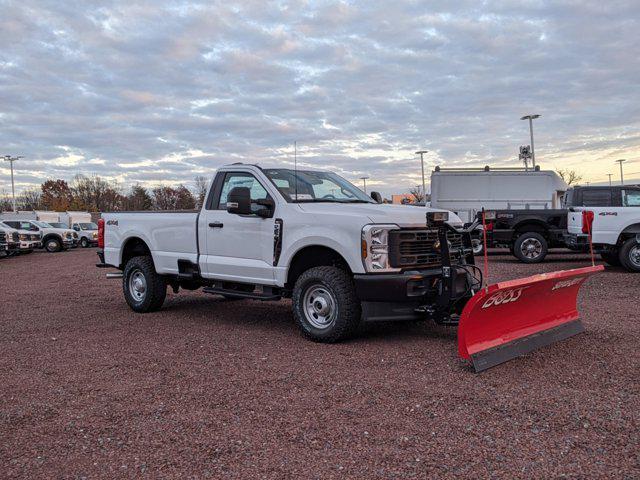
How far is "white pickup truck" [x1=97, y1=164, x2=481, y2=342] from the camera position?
244 inches

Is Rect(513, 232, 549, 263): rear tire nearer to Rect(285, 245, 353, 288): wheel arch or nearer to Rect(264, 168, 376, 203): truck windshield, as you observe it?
Rect(264, 168, 376, 203): truck windshield

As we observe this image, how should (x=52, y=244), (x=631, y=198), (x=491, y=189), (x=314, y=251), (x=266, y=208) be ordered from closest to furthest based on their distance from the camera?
1. (x=314, y=251)
2. (x=266, y=208)
3. (x=631, y=198)
4. (x=491, y=189)
5. (x=52, y=244)

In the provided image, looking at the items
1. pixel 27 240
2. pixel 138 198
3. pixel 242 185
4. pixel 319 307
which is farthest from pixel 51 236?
pixel 138 198

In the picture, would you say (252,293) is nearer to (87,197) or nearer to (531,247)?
(531,247)

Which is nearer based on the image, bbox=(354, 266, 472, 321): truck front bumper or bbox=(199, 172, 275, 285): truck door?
bbox=(354, 266, 472, 321): truck front bumper

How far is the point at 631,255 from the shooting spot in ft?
42.6

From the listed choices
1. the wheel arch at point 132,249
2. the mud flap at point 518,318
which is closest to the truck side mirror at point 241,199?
the wheel arch at point 132,249

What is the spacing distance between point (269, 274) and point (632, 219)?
9.37 meters

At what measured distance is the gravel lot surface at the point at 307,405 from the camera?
352cm

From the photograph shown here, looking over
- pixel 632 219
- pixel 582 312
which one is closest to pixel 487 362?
pixel 582 312

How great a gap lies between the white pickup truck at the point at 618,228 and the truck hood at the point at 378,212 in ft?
24.7

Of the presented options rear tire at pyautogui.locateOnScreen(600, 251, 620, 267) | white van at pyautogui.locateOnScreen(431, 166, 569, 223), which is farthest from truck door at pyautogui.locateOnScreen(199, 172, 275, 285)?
white van at pyautogui.locateOnScreen(431, 166, 569, 223)

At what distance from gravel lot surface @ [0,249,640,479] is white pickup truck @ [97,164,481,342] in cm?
48

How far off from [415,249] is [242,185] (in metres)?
2.55
